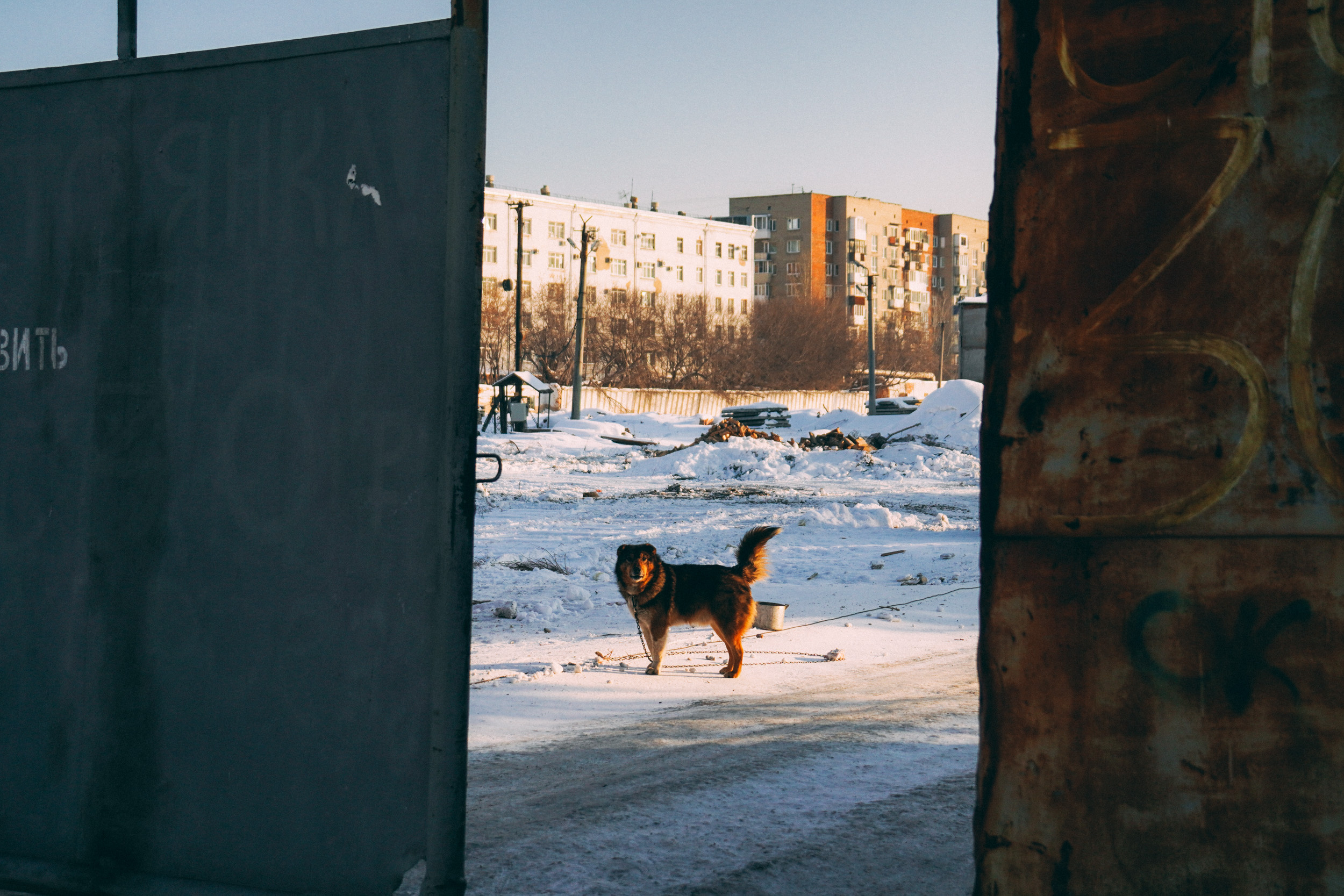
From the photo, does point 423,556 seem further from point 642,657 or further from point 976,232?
point 976,232

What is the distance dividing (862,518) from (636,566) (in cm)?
909

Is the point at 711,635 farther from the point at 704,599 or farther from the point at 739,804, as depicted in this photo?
the point at 739,804

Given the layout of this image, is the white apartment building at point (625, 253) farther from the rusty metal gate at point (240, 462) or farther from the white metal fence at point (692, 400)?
the rusty metal gate at point (240, 462)

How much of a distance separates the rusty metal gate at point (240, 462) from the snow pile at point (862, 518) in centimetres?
1234

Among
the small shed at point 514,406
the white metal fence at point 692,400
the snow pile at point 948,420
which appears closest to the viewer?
the snow pile at point 948,420

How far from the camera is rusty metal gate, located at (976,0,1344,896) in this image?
220cm

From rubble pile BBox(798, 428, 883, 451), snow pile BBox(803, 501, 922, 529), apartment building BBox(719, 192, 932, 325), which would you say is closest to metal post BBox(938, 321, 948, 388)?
apartment building BBox(719, 192, 932, 325)

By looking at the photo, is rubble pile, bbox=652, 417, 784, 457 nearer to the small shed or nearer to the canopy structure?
the small shed

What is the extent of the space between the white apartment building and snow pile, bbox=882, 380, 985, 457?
45716 mm

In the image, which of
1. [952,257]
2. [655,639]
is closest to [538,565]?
[655,639]

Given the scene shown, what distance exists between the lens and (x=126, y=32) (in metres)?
3.10

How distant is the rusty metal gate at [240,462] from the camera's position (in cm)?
267

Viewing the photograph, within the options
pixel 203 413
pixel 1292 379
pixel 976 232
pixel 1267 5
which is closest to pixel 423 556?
pixel 203 413

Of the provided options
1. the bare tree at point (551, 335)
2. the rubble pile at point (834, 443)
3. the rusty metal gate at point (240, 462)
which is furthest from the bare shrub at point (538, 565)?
the bare tree at point (551, 335)
